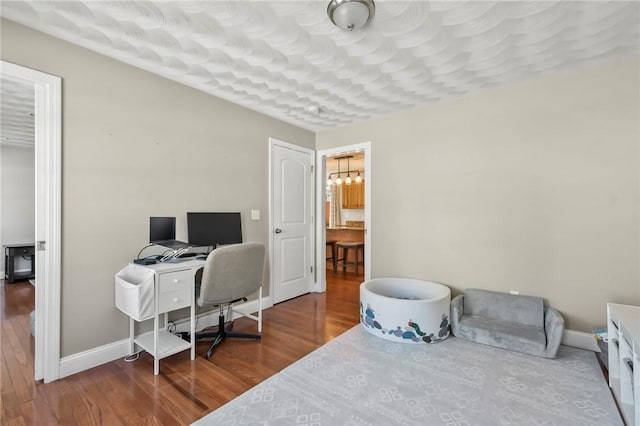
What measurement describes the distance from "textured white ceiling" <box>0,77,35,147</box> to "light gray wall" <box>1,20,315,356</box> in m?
0.32

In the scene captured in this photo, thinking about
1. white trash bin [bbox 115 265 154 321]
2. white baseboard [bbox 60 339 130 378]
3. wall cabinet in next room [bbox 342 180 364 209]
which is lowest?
white baseboard [bbox 60 339 130 378]

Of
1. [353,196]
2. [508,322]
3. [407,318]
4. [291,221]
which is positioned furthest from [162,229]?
[353,196]

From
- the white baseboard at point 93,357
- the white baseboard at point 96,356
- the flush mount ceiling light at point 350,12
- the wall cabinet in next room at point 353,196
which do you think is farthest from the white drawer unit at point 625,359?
the wall cabinet in next room at point 353,196

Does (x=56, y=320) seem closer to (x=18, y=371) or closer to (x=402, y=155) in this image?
(x=18, y=371)

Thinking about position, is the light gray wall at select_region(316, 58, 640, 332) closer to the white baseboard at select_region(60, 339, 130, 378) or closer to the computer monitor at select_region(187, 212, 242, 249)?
the computer monitor at select_region(187, 212, 242, 249)

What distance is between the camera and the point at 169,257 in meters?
2.35

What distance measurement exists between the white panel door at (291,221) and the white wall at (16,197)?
4748 millimetres

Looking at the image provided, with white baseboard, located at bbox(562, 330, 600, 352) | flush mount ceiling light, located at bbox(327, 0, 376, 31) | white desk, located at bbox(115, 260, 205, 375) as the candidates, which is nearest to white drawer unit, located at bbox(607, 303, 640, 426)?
white baseboard, located at bbox(562, 330, 600, 352)

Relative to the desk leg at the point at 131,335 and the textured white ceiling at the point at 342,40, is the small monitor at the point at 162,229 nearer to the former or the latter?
the desk leg at the point at 131,335

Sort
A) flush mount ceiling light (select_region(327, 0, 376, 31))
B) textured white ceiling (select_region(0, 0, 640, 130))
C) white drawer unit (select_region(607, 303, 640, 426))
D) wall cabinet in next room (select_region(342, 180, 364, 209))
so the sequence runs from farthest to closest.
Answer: wall cabinet in next room (select_region(342, 180, 364, 209))
textured white ceiling (select_region(0, 0, 640, 130))
flush mount ceiling light (select_region(327, 0, 376, 31))
white drawer unit (select_region(607, 303, 640, 426))

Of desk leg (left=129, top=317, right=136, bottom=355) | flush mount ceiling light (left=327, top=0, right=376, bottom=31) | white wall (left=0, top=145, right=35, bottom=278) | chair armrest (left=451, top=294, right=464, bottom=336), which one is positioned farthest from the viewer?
white wall (left=0, top=145, right=35, bottom=278)

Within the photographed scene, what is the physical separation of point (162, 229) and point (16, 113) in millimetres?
2692

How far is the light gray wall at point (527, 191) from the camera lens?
7.63 ft

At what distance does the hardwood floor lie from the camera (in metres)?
1.65
